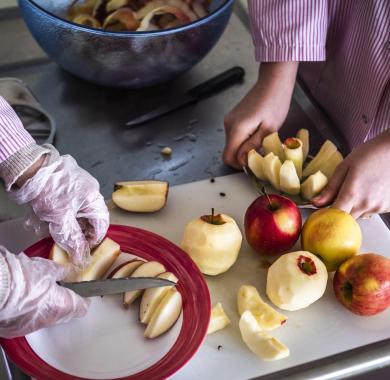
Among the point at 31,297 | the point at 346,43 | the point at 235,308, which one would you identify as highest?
the point at 346,43

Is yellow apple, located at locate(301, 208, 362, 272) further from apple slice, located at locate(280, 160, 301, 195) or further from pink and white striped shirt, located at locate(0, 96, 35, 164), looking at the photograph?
pink and white striped shirt, located at locate(0, 96, 35, 164)

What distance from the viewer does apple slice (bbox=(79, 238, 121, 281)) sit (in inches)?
35.2

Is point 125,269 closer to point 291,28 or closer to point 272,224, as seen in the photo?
point 272,224

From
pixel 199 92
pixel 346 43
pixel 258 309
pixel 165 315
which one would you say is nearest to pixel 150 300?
pixel 165 315

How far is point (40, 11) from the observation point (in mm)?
1062

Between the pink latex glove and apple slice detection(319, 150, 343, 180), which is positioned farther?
apple slice detection(319, 150, 343, 180)

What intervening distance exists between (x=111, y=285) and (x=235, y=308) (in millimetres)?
184

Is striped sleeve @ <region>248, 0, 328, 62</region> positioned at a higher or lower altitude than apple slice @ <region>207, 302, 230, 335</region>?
higher

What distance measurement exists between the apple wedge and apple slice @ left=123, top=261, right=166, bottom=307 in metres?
0.13

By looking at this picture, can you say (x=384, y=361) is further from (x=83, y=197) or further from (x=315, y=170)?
(x=83, y=197)

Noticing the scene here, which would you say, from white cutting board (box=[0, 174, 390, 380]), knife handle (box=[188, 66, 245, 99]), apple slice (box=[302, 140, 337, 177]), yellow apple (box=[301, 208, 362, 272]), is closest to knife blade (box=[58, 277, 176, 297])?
white cutting board (box=[0, 174, 390, 380])

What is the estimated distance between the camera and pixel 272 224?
0.93m

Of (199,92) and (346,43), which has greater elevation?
(346,43)

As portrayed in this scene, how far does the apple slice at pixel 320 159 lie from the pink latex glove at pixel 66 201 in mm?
364
